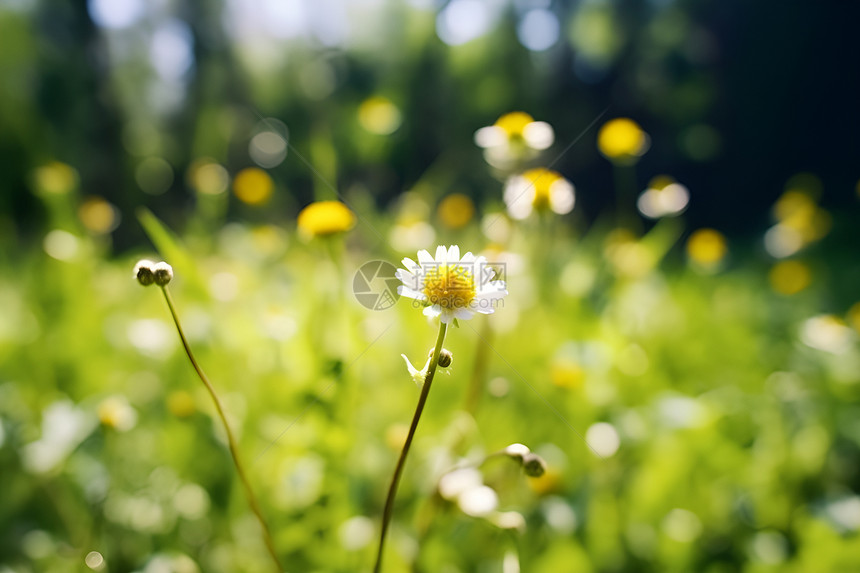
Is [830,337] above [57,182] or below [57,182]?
below

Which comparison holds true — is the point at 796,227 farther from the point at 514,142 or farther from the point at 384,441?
the point at 384,441

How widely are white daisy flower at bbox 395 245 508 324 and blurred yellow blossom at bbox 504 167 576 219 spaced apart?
1.32 feet

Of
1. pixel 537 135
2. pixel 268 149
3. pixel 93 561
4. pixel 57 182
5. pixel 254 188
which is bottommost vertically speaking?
pixel 93 561

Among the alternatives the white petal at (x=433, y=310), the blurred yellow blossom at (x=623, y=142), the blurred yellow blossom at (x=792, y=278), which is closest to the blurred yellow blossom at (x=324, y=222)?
the white petal at (x=433, y=310)

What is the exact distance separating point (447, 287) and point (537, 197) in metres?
0.47

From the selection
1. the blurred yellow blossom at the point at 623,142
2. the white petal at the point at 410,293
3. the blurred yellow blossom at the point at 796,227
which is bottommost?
the white petal at the point at 410,293

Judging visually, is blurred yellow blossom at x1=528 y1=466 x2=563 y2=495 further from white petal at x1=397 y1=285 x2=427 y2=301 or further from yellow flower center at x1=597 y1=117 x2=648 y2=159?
yellow flower center at x1=597 y1=117 x2=648 y2=159

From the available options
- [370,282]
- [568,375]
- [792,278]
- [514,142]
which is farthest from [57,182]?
[792,278]

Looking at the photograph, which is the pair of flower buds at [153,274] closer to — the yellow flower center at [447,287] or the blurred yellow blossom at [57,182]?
the yellow flower center at [447,287]

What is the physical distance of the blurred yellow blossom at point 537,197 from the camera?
31.1 inches

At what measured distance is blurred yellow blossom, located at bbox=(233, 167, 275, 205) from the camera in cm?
149

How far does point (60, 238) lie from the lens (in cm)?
118

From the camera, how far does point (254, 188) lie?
150 centimetres

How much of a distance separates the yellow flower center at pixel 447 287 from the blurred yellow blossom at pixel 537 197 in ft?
1.35
